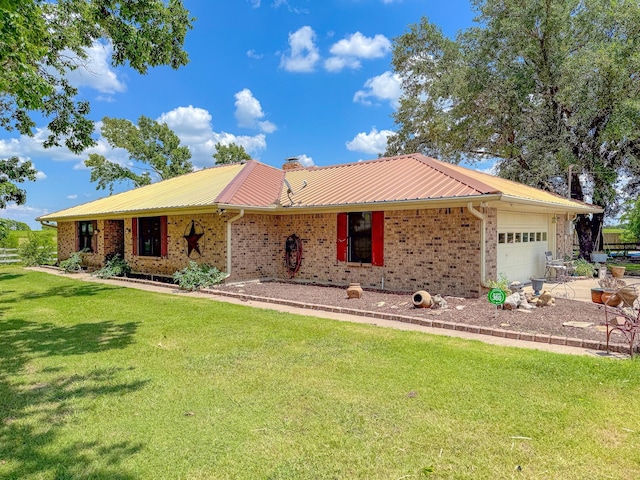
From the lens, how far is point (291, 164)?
19.0 metres

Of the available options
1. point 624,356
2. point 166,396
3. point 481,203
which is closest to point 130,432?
point 166,396

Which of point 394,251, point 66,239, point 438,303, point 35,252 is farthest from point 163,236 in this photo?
point 35,252

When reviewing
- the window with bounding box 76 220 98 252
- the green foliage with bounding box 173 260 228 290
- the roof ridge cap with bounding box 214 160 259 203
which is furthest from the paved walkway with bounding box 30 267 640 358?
the window with bounding box 76 220 98 252

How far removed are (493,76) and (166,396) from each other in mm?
21405

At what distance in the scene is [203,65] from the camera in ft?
52.3

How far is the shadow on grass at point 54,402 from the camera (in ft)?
9.62

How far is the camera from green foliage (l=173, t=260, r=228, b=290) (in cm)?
1222

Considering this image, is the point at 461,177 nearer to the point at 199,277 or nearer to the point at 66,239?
the point at 199,277

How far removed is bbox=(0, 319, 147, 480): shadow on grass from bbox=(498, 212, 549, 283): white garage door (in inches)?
380

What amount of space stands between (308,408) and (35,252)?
2464cm

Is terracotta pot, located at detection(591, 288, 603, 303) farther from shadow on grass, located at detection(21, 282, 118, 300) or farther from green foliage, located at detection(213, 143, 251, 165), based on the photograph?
green foliage, located at detection(213, 143, 251, 165)

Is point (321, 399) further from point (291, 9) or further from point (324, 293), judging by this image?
point (291, 9)

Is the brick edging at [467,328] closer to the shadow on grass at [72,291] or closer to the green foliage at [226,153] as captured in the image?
the shadow on grass at [72,291]

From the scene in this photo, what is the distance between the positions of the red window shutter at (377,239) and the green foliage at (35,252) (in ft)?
67.1
